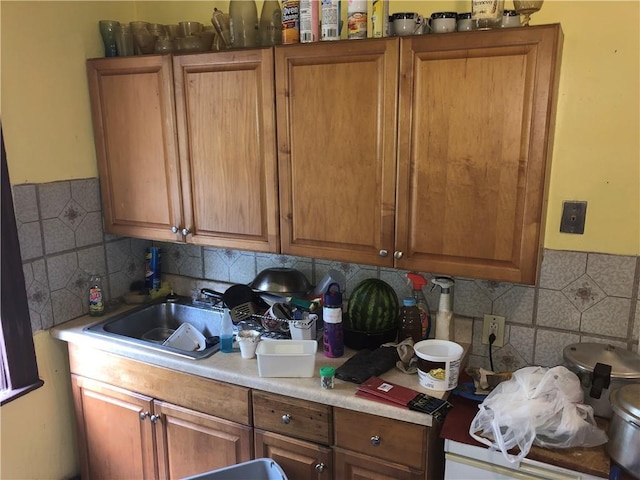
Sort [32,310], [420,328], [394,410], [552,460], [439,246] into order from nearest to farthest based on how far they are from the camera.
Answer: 1. [552,460]
2. [394,410]
3. [439,246]
4. [420,328]
5. [32,310]

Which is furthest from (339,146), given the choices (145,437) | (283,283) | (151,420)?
(145,437)

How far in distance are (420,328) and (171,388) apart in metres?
0.96

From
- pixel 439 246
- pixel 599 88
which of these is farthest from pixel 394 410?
pixel 599 88

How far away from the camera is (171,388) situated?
1973 mm

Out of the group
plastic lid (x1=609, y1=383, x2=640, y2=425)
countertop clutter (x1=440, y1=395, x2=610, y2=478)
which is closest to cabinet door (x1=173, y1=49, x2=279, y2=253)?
countertop clutter (x1=440, y1=395, x2=610, y2=478)

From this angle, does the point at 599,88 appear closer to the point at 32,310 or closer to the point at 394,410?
the point at 394,410

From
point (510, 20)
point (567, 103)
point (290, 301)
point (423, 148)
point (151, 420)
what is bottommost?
point (151, 420)

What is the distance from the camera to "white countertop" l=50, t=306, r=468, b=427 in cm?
A: 160

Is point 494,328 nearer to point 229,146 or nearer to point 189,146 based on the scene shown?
point 229,146

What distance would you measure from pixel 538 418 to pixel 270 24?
1.61m

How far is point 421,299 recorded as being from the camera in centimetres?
199

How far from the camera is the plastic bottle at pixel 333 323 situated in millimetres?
1813

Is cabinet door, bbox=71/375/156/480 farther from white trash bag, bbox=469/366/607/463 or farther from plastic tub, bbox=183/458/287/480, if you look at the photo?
white trash bag, bbox=469/366/607/463

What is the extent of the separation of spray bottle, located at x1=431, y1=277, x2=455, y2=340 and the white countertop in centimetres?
13
